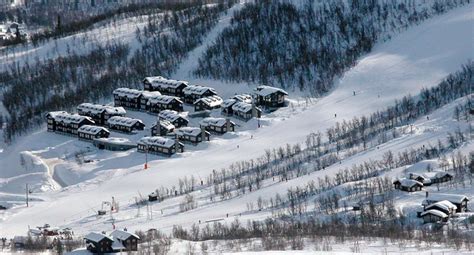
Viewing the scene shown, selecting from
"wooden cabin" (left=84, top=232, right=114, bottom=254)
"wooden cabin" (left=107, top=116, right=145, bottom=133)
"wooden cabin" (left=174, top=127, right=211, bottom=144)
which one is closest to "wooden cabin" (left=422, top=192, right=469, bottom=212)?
"wooden cabin" (left=84, top=232, right=114, bottom=254)

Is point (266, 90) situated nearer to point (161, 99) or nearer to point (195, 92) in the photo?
point (195, 92)

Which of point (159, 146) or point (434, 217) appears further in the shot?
point (159, 146)

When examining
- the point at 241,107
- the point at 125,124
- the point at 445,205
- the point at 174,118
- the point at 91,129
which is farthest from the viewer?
the point at 241,107

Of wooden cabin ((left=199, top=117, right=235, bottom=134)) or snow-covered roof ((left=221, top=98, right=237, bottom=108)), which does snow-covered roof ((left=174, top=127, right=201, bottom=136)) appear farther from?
snow-covered roof ((left=221, top=98, right=237, bottom=108))

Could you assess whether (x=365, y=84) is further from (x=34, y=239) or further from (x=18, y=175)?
(x=34, y=239)

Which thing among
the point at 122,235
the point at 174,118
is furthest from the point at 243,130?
the point at 122,235

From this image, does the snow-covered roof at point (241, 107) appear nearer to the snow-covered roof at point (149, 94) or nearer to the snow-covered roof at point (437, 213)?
the snow-covered roof at point (149, 94)
